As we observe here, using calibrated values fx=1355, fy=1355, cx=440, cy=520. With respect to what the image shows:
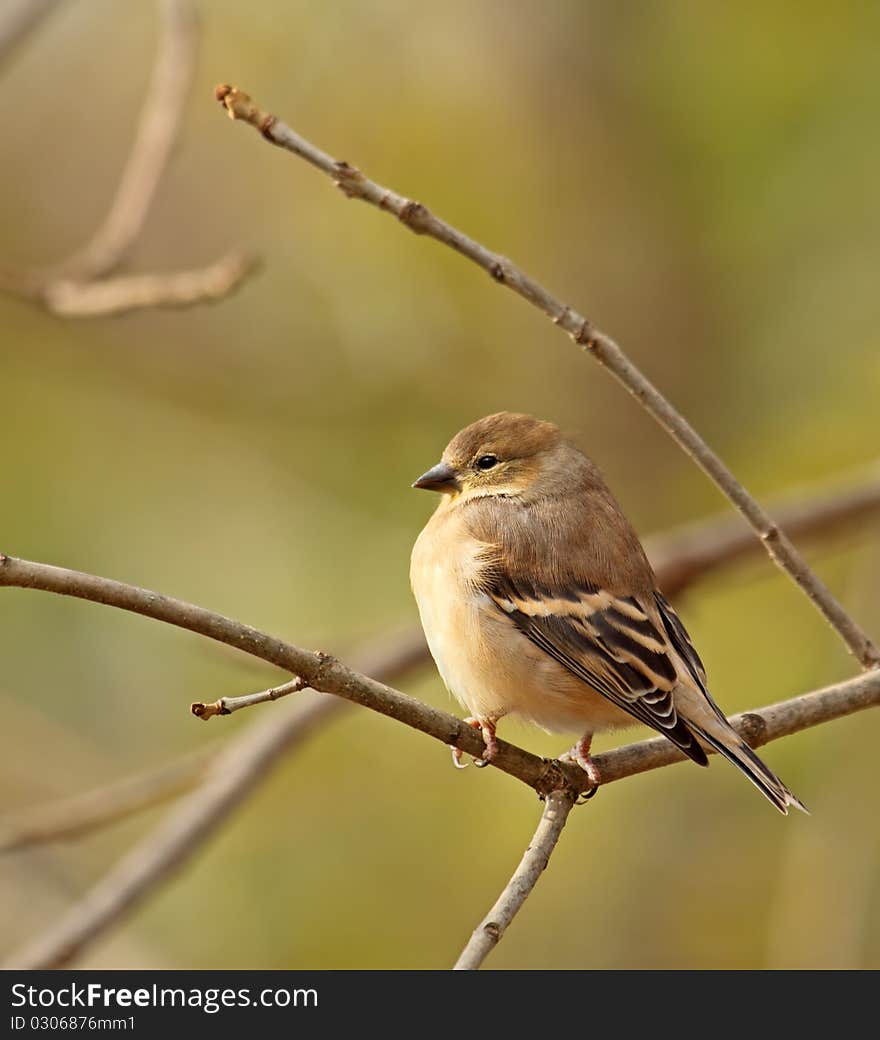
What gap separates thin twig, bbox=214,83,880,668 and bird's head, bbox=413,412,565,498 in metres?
1.14

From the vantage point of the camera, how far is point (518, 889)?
259 centimetres

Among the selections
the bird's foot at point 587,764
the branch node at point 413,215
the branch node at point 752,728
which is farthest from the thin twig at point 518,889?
the branch node at point 413,215

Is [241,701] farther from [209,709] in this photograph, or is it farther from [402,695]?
[402,695]

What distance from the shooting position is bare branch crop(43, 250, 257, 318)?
4137 mm

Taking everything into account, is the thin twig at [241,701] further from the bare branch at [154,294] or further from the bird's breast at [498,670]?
the bare branch at [154,294]

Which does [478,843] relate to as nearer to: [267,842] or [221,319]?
[267,842]

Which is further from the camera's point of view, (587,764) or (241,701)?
(587,764)

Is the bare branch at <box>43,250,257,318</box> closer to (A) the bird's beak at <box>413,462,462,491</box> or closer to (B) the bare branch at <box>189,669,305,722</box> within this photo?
(A) the bird's beak at <box>413,462,462,491</box>

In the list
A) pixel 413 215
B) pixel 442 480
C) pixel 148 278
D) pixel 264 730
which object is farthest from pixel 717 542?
pixel 413 215

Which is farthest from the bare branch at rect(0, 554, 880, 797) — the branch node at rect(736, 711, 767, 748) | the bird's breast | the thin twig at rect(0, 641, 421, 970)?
the thin twig at rect(0, 641, 421, 970)

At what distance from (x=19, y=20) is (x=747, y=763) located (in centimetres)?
368

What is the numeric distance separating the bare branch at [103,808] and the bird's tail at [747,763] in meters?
2.14

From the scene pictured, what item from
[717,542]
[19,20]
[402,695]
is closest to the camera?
[402,695]

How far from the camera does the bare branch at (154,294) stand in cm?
414
